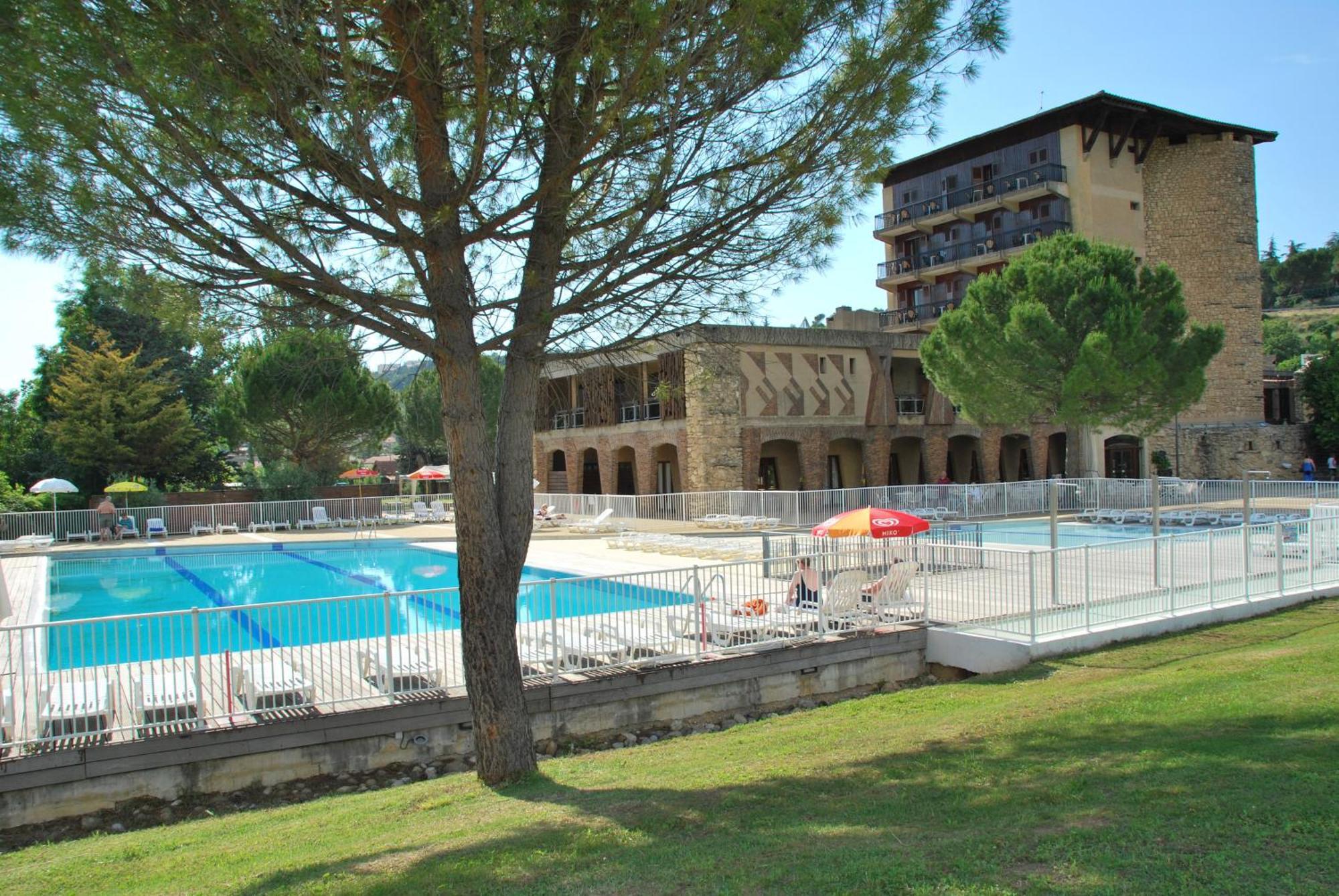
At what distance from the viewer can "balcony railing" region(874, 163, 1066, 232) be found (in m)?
38.1

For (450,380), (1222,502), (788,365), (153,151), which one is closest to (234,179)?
(153,151)

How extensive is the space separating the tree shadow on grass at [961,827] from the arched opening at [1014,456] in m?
35.2

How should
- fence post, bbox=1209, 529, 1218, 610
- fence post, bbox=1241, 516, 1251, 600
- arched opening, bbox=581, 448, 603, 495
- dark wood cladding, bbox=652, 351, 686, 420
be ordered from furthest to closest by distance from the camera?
arched opening, bbox=581, 448, 603, 495 → dark wood cladding, bbox=652, 351, 686, 420 → fence post, bbox=1241, 516, 1251, 600 → fence post, bbox=1209, 529, 1218, 610

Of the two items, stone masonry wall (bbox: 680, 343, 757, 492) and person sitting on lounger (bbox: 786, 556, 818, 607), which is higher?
stone masonry wall (bbox: 680, 343, 757, 492)

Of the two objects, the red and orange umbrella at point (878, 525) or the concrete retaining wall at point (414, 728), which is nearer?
the concrete retaining wall at point (414, 728)

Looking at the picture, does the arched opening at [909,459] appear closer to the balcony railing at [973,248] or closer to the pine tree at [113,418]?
the balcony railing at [973,248]

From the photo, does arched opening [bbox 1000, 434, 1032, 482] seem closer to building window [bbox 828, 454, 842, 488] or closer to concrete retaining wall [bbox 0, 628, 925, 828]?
building window [bbox 828, 454, 842, 488]

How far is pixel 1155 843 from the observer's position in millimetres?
3771

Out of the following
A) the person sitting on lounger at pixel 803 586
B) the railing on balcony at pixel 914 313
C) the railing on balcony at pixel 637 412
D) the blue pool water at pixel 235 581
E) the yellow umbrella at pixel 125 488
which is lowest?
the blue pool water at pixel 235 581

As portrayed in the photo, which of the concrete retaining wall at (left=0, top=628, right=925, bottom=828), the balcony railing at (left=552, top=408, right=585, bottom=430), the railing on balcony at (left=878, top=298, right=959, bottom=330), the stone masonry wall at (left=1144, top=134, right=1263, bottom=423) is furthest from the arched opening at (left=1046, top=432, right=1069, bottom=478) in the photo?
the concrete retaining wall at (left=0, top=628, right=925, bottom=828)

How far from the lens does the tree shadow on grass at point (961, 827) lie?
3.61 metres

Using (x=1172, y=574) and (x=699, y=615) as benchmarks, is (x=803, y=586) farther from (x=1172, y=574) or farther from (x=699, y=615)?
(x=1172, y=574)

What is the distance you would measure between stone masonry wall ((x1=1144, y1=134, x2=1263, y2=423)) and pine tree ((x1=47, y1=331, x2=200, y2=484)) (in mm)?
40577

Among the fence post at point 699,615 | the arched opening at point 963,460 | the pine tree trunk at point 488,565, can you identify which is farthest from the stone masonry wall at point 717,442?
the pine tree trunk at point 488,565
